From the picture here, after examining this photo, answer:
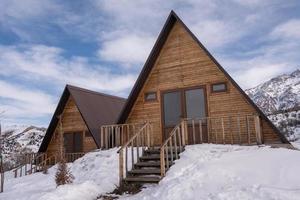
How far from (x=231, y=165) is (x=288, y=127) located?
29775mm

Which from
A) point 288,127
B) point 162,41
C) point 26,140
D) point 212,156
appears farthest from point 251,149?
point 26,140

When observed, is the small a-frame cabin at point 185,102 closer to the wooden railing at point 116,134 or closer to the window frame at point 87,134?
the wooden railing at point 116,134

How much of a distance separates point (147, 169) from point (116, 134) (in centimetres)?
480

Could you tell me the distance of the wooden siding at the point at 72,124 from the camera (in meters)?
23.0

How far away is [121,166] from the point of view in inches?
469

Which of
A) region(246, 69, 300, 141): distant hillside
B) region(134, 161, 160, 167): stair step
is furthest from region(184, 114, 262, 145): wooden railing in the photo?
region(246, 69, 300, 141): distant hillside

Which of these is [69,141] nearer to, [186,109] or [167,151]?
[186,109]

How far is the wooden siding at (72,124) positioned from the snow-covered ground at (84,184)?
718 cm

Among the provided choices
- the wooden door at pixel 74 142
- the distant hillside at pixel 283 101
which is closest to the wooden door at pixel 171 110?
the wooden door at pixel 74 142

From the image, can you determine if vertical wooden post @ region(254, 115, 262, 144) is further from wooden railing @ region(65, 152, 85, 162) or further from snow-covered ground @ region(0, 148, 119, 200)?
wooden railing @ region(65, 152, 85, 162)

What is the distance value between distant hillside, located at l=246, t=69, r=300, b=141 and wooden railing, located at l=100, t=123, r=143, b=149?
20735 millimetres

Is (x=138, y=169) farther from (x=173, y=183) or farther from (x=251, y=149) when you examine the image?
(x=251, y=149)

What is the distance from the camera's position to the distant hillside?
37.8m

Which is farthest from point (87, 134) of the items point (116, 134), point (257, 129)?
point (257, 129)
